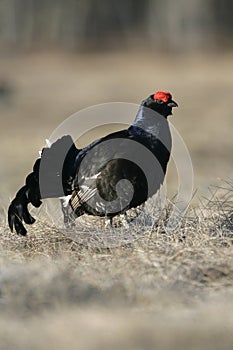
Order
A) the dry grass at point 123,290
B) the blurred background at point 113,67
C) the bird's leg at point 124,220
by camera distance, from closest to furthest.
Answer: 1. the dry grass at point 123,290
2. the bird's leg at point 124,220
3. the blurred background at point 113,67

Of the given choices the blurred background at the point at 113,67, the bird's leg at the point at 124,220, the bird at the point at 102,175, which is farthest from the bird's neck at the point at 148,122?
the blurred background at the point at 113,67

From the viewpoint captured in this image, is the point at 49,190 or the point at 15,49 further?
the point at 15,49

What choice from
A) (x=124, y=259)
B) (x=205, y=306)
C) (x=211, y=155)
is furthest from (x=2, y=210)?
(x=211, y=155)

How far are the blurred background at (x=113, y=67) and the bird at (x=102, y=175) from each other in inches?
83.0

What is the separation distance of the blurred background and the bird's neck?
6.91 feet

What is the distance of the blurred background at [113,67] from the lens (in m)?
13.9

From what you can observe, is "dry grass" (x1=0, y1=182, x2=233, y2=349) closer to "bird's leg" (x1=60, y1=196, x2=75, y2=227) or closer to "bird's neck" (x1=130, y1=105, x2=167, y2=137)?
"bird's leg" (x1=60, y1=196, x2=75, y2=227)

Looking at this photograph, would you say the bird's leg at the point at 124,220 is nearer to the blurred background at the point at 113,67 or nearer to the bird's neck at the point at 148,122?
the bird's neck at the point at 148,122

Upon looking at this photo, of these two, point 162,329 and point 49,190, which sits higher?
point 49,190

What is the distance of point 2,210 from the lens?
23.7ft

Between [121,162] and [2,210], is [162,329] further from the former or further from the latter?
[2,210]

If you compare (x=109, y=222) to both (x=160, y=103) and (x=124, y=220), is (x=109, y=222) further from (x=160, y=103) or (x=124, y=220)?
(x=160, y=103)

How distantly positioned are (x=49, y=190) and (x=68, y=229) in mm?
320

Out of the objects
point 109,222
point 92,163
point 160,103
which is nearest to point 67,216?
point 109,222
